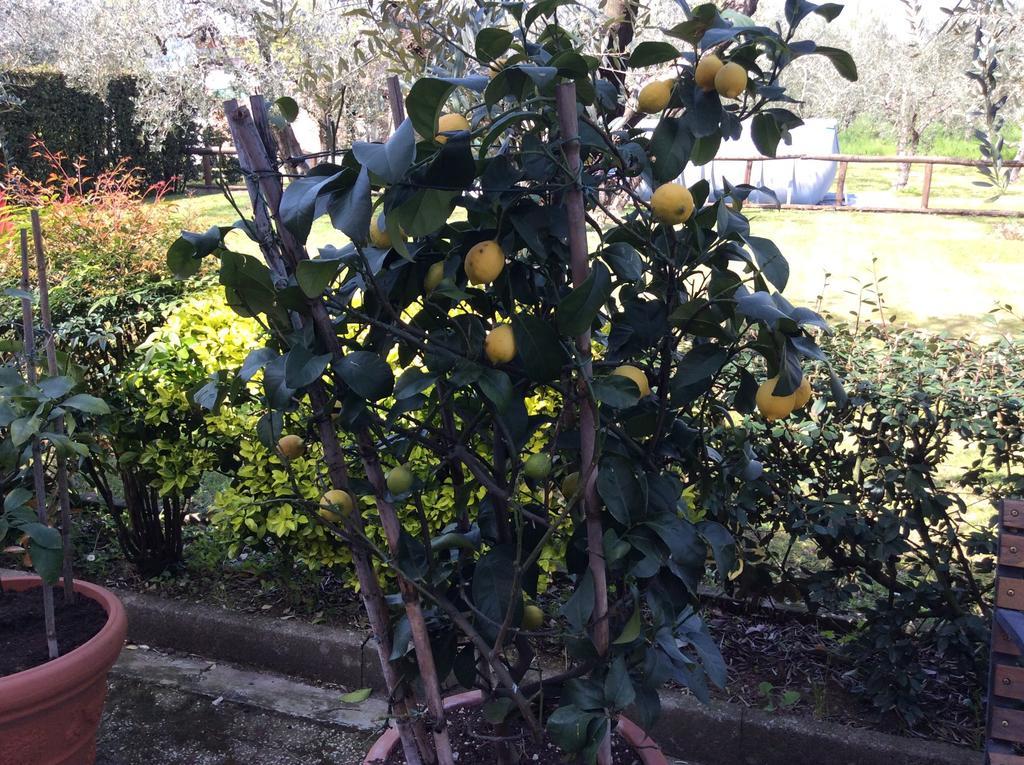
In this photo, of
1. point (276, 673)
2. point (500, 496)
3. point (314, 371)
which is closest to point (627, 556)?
point (500, 496)

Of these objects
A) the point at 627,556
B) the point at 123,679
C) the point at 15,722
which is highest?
the point at 627,556

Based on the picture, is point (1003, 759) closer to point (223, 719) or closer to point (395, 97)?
point (395, 97)

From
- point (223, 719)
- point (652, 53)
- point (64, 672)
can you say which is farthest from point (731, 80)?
point (223, 719)

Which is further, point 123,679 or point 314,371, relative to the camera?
point 123,679

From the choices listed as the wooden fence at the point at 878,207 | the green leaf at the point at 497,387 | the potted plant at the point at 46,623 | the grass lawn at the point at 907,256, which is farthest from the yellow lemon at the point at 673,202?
the wooden fence at the point at 878,207

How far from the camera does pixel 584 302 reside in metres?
1.27

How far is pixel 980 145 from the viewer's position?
1.83 meters

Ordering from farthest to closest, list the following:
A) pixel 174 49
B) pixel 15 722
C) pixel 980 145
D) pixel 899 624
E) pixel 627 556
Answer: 1. pixel 174 49
2. pixel 899 624
3. pixel 15 722
4. pixel 980 145
5. pixel 627 556

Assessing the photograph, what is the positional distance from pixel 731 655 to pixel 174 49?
16557 millimetres

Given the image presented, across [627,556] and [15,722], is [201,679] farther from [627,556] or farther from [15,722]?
[627,556]

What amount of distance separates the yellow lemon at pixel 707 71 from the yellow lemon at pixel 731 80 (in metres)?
0.02

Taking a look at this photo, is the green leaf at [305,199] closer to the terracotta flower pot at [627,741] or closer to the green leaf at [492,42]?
the green leaf at [492,42]

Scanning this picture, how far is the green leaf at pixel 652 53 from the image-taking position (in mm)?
1267

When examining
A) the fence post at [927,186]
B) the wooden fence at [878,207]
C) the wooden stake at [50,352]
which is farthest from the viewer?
the fence post at [927,186]
